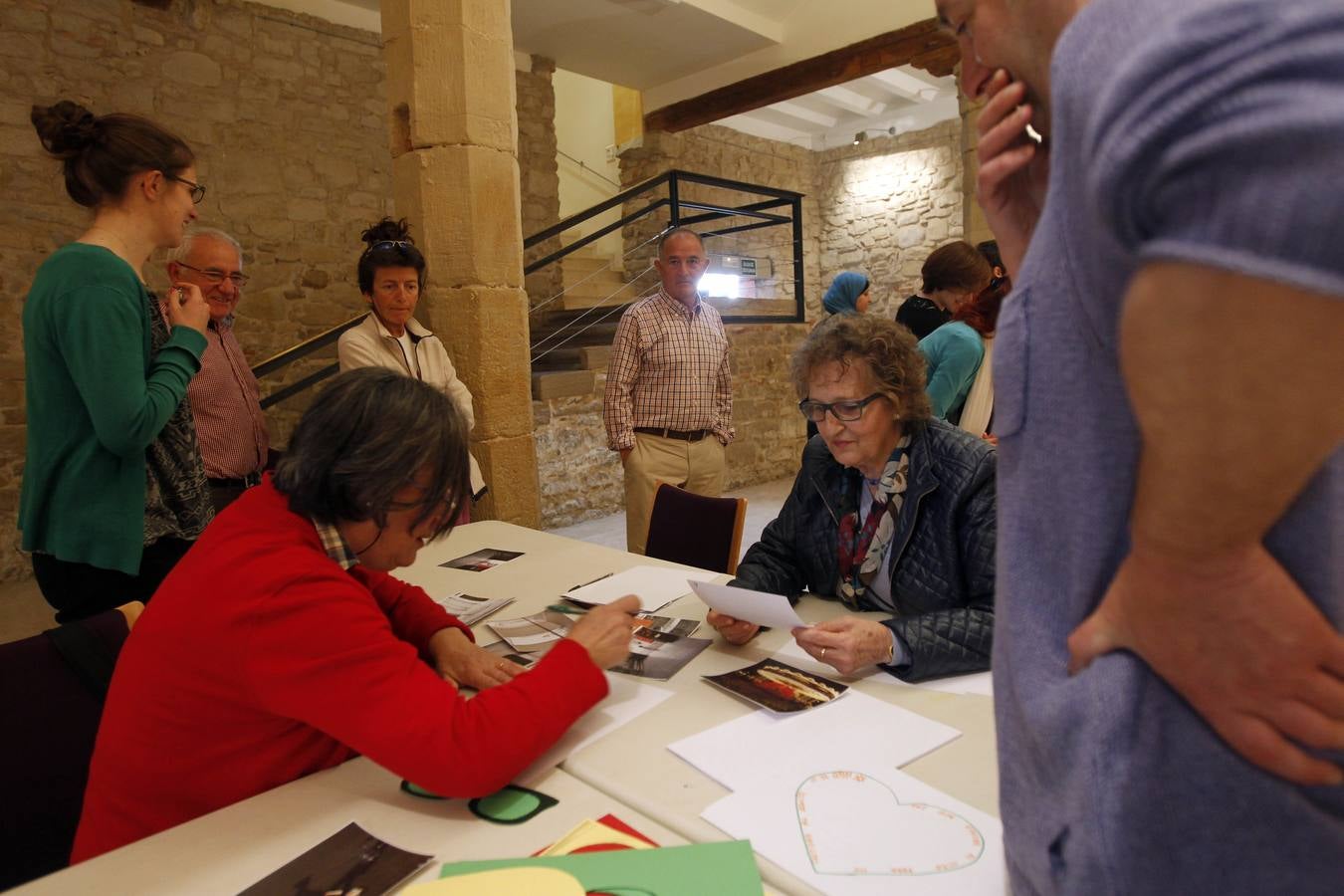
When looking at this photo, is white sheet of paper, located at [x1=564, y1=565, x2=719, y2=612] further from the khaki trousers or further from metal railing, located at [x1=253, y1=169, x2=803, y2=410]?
metal railing, located at [x1=253, y1=169, x2=803, y2=410]

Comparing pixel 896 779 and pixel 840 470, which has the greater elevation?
pixel 840 470

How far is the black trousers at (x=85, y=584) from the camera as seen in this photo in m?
1.79

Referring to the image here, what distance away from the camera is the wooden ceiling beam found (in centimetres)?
570

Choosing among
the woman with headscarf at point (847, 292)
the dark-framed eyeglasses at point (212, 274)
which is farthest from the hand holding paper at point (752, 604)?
the woman with headscarf at point (847, 292)

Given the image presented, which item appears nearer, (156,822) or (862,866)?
(862,866)

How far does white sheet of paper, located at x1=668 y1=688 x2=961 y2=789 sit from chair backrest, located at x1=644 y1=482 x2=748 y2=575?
111cm

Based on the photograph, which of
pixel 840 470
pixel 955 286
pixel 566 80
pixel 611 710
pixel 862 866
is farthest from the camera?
pixel 566 80

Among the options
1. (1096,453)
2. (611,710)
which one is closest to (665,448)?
(611,710)

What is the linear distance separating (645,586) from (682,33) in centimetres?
584

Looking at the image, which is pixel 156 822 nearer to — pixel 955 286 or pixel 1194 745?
pixel 1194 745

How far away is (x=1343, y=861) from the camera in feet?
1.42

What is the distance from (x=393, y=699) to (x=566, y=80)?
A: 29.2 ft

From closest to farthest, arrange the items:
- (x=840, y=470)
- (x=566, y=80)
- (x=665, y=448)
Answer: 1. (x=840, y=470)
2. (x=665, y=448)
3. (x=566, y=80)

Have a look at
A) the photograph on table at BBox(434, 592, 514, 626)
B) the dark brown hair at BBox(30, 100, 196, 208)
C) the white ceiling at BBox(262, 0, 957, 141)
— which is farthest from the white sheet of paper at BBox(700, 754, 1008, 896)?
the white ceiling at BBox(262, 0, 957, 141)
